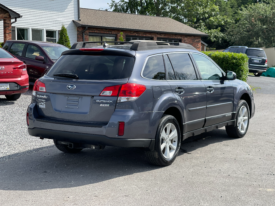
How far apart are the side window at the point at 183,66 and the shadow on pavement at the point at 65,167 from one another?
1.32 metres

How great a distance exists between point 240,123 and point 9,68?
6.63m

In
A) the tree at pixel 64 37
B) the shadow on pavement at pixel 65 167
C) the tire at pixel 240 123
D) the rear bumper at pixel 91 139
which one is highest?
the tree at pixel 64 37

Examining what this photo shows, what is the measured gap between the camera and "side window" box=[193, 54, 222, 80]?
21.2 feet

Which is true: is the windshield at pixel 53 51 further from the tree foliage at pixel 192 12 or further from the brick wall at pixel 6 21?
Answer: the tree foliage at pixel 192 12

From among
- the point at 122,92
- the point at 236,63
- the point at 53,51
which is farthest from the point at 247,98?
the point at 236,63

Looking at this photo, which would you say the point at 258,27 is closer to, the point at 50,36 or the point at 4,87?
the point at 50,36

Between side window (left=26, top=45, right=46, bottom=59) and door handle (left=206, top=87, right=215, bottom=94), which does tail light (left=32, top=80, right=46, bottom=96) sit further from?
side window (left=26, top=45, right=46, bottom=59)

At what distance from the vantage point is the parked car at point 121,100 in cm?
477

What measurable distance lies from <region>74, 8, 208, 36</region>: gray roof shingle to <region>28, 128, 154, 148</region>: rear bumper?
22.6 meters

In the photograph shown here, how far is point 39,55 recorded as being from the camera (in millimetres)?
13609

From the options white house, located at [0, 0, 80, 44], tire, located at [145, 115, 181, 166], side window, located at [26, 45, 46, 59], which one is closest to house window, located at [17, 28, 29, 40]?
white house, located at [0, 0, 80, 44]

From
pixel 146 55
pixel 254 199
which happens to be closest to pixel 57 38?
pixel 146 55

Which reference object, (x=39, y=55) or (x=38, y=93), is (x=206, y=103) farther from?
(x=39, y=55)

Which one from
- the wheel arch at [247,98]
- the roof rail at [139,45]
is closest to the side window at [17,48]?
the roof rail at [139,45]
